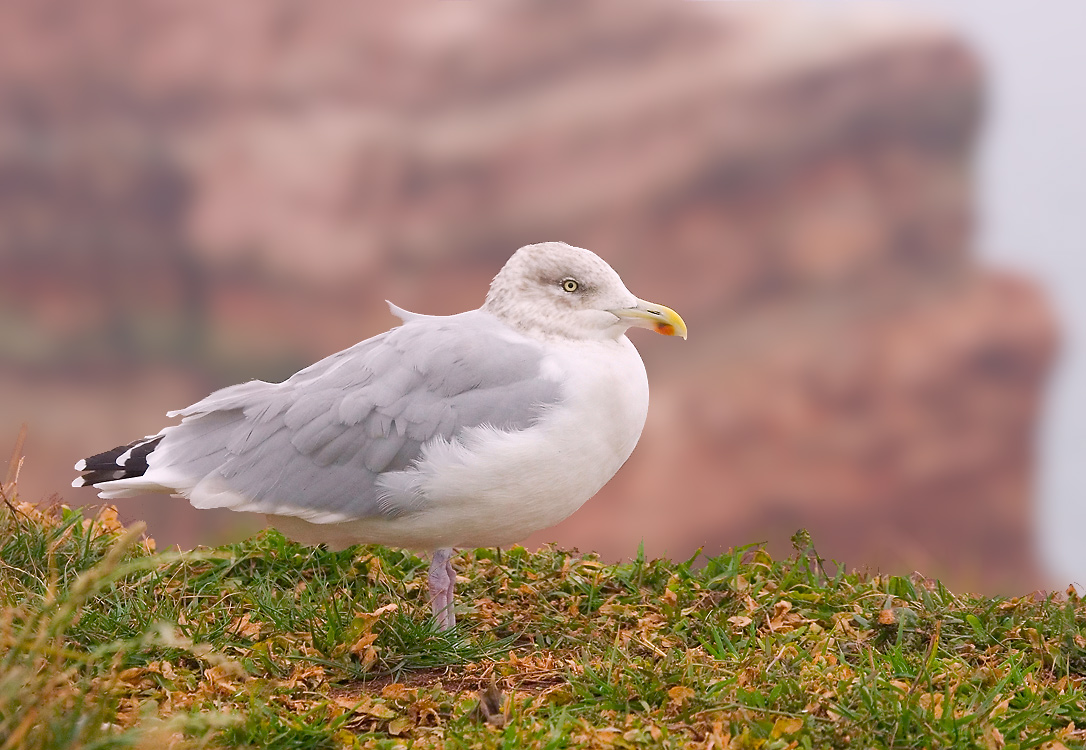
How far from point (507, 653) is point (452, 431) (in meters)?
0.82

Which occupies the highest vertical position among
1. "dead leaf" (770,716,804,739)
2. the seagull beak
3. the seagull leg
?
the seagull beak

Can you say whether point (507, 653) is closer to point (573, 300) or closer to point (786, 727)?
point (786, 727)

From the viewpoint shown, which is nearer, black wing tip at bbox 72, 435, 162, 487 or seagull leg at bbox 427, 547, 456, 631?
seagull leg at bbox 427, 547, 456, 631

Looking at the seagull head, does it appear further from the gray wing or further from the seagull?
the gray wing

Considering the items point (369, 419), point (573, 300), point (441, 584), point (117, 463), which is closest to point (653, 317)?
point (573, 300)

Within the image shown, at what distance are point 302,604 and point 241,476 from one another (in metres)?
0.53

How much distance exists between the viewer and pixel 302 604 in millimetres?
4172

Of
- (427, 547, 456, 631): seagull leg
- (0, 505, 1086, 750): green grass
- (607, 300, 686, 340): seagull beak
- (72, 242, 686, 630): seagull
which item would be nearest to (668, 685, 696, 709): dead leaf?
(0, 505, 1086, 750): green grass

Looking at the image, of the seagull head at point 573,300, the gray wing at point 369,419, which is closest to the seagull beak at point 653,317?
the seagull head at point 573,300

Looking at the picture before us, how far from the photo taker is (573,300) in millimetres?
4121

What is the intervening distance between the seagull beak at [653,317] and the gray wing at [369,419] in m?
0.38

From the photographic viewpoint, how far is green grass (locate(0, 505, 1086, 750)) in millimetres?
3238

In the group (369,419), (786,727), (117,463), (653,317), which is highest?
(653,317)

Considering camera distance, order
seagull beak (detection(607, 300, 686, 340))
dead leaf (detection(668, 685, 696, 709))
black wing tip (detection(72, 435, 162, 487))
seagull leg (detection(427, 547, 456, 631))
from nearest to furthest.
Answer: dead leaf (detection(668, 685, 696, 709)) → seagull beak (detection(607, 300, 686, 340)) → seagull leg (detection(427, 547, 456, 631)) → black wing tip (detection(72, 435, 162, 487))
